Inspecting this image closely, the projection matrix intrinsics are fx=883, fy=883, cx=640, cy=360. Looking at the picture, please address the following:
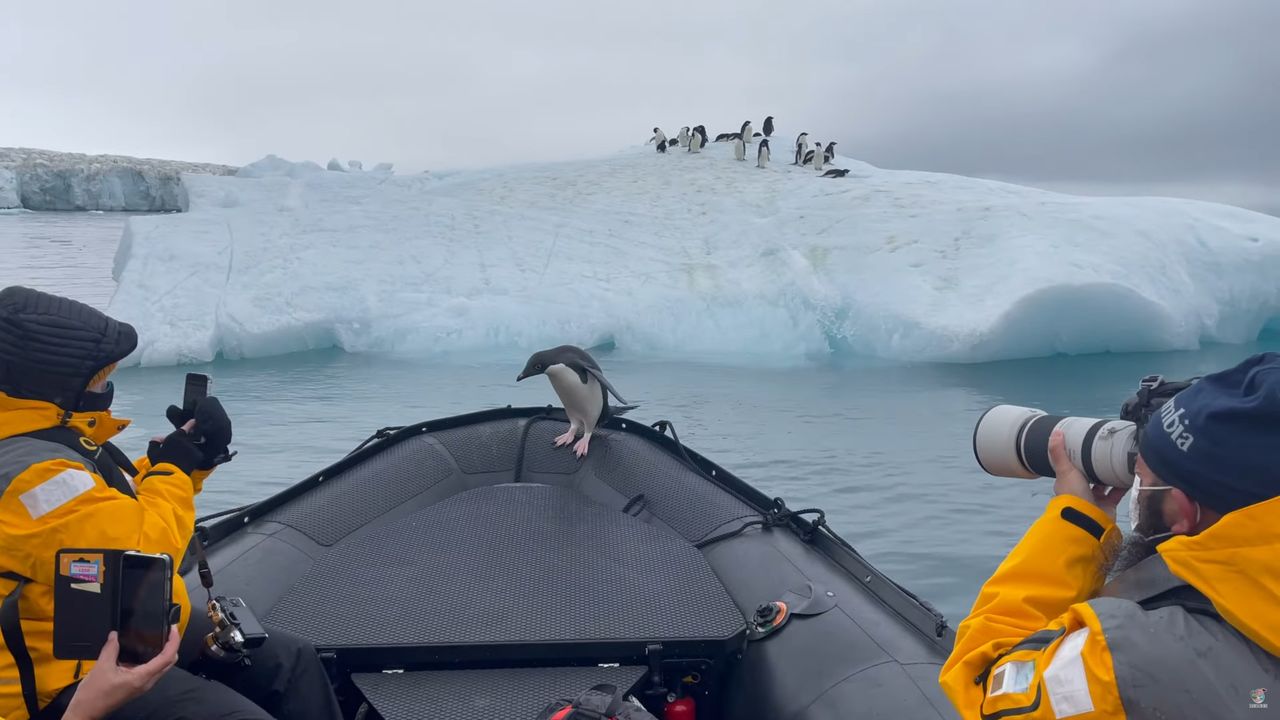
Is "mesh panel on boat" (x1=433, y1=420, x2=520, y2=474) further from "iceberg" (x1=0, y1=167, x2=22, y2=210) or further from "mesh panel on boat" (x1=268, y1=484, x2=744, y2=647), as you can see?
"iceberg" (x1=0, y1=167, x2=22, y2=210)

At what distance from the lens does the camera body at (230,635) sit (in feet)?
5.60

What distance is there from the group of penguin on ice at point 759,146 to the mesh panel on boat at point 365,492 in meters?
13.2

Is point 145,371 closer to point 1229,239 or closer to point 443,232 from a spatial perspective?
point 443,232

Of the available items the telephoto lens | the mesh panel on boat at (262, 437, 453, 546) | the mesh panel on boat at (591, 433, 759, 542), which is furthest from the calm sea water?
the telephoto lens

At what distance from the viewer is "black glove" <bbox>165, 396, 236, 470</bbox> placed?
1.82m

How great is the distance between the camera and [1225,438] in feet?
3.16

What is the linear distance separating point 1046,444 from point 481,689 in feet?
4.45

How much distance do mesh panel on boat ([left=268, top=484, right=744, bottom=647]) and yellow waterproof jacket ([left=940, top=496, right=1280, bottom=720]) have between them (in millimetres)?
1145

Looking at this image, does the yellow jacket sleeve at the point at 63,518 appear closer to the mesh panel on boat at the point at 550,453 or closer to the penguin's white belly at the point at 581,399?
the mesh panel on boat at the point at 550,453

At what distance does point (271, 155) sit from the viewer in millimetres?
15766

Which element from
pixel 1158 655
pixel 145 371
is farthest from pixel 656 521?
pixel 145 371

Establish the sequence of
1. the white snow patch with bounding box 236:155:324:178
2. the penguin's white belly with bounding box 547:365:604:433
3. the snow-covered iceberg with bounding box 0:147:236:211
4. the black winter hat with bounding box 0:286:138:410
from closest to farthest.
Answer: the black winter hat with bounding box 0:286:138:410 → the penguin's white belly with bounding box 547:365:604:433 → the white snow patch with bounding box 236:155:324:178 → the snow-covered iceberg with bounding box 0:147:236:211

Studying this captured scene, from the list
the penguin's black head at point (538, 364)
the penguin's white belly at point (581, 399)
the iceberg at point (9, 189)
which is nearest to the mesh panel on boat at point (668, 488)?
the penguin's white belly at point (581, 399)

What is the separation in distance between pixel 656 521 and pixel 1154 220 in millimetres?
9664
